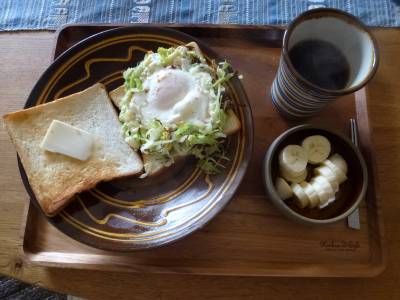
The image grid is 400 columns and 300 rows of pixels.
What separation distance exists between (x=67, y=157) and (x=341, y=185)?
1102mm

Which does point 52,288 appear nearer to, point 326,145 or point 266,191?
point 266,191

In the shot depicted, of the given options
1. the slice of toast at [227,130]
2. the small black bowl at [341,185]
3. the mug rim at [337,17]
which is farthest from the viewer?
the slice of toast at [227,130]

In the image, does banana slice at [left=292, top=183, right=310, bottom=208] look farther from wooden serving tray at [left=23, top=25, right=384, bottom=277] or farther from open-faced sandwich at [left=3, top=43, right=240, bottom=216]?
open-faced sandwich at [left=3, top=43, right=240, bottom=216]

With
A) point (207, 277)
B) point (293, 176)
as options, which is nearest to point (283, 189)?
point (293, 176)

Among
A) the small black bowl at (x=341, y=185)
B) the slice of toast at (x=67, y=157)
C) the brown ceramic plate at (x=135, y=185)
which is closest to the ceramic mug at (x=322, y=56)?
the small black bowl at (x=341, y=185)

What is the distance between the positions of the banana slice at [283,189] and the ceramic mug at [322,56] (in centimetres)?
31

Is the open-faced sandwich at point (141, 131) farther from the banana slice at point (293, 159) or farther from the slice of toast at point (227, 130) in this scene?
the banana slice at point (293, 159)

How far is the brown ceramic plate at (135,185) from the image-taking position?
135cm

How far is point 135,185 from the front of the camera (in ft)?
4.91

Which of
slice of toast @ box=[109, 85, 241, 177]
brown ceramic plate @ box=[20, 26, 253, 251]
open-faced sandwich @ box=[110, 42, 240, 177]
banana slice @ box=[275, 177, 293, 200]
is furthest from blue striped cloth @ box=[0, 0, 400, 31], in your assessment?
banana slice @ box=[275, 177, 293, 200]

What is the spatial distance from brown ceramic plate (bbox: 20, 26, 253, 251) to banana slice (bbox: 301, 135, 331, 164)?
23 cm

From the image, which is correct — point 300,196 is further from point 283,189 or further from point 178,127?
point 178,127

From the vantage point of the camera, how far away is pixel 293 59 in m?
1.38

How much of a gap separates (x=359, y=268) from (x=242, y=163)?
606 millimetres
